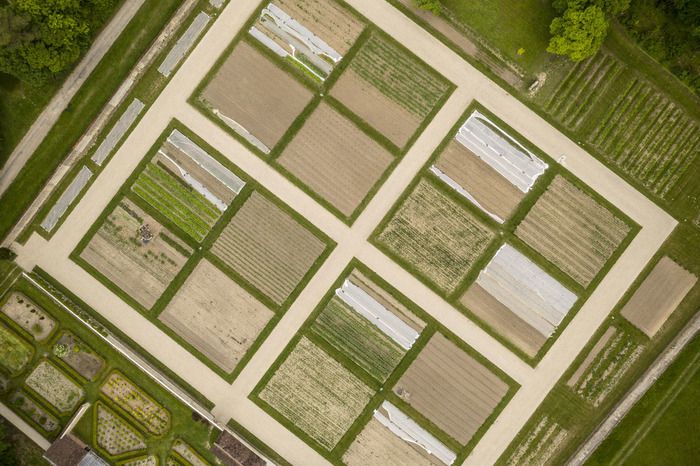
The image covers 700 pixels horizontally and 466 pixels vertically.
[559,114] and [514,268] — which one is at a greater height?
[559,114]

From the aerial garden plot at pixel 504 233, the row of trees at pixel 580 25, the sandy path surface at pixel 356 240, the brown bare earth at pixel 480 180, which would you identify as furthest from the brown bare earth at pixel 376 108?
the row of trees at pixel 580 25

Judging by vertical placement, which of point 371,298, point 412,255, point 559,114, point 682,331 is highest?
point 559,114

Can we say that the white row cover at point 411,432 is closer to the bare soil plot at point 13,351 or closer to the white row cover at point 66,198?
the bare soil plot at point 13,351

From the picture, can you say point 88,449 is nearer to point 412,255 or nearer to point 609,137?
point 412,255

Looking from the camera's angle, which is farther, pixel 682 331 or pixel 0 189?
pixel 0 189

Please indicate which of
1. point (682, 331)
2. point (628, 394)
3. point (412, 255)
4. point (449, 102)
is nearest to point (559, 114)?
point (449, 102)
